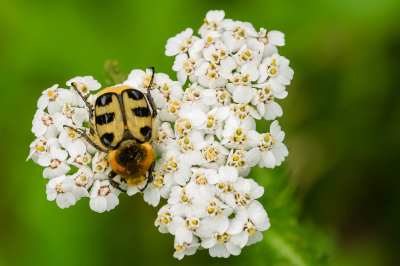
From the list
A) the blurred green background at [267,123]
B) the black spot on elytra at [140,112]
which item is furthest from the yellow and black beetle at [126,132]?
the blurred green background at [267,123]

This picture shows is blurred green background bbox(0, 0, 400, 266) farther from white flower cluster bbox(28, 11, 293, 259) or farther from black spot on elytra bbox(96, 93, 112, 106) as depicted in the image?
black spot on elytra bbox(96, 93, 112, 106)

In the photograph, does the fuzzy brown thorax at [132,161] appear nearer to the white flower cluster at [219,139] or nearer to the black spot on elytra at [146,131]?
the black spot on elytra at [146,131]

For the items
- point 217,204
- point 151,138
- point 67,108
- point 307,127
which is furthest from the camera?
point 307,127

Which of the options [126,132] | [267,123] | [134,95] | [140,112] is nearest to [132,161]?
[126,132]

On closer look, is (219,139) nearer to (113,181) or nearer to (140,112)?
(140,112)

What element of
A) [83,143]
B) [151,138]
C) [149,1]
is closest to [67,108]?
[83,143]

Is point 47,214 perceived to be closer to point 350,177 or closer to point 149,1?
point 149,1
